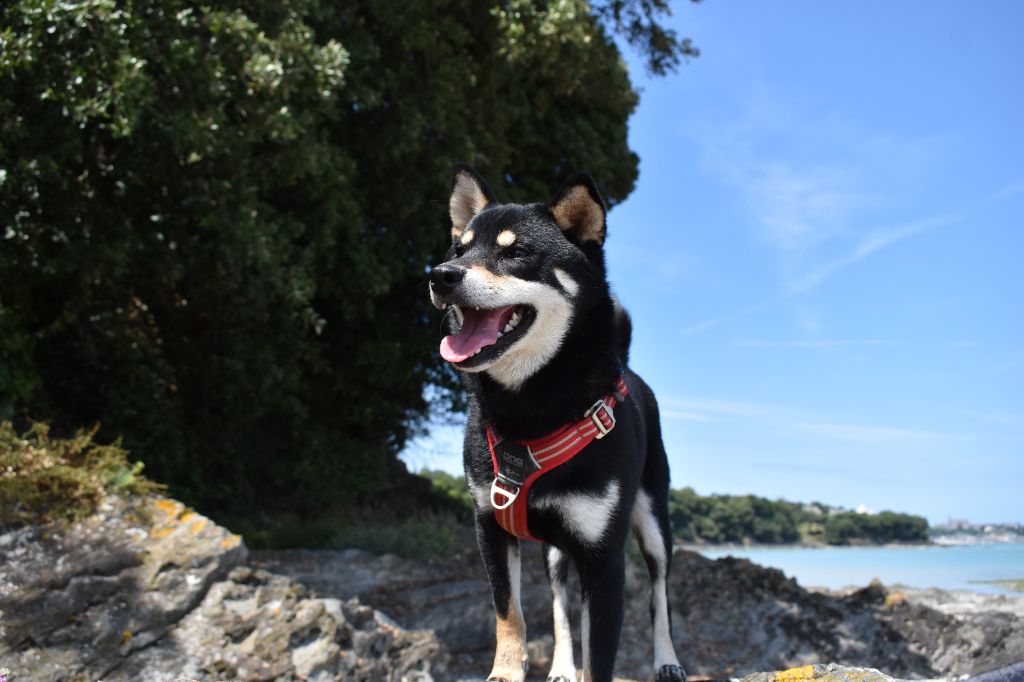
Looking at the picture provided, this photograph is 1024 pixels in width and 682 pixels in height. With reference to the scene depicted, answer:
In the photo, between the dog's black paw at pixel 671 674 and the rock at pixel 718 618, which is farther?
the rock at pixel 718 618

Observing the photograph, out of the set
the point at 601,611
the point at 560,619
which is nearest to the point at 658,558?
the point at 560,619

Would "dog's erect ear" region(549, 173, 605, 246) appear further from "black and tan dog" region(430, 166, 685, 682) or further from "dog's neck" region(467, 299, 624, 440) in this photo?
"dog's neck" region(467, 299, 624, 440)

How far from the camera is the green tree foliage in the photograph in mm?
8391

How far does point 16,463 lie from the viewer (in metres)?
7.27

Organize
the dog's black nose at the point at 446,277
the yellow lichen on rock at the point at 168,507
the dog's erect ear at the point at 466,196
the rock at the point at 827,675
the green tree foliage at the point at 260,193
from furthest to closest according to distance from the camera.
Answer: the green tree foliage at the point at 260,193, the yellow lichen on rock at the point at 168,507, the dog's erect ear at the point at 466,196, the dog's black nose at the point at 446,277, the rock at the point at 827,675

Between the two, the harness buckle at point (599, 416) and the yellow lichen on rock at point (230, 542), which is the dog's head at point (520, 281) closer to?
the harness buckle at point (599, 416)

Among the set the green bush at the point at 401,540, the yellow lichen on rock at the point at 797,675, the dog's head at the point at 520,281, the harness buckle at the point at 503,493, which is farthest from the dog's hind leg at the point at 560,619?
the green bush at the point at 401,540

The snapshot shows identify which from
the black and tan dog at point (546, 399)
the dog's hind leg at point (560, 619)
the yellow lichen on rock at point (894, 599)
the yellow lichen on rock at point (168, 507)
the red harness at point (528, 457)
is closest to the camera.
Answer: the black and tan dog at point (546, 399)

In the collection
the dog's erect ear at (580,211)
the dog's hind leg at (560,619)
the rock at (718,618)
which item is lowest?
the rock at (718,618)

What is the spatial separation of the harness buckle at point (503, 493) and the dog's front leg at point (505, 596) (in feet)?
0.44

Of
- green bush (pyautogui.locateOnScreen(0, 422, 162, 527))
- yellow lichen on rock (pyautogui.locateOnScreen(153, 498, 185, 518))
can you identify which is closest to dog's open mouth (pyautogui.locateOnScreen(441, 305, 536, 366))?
yellow lichen on rock (pyautogui.locateOnScreen(153, 498, 185, 518))

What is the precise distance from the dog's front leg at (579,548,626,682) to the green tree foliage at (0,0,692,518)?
345 centimetres

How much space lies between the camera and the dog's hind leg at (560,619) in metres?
3.54

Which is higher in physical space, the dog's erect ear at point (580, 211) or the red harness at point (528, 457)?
the dog's erect ear at point (580, 211)
